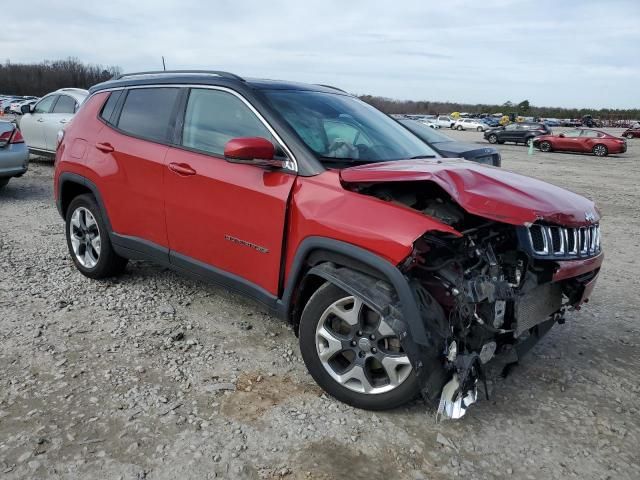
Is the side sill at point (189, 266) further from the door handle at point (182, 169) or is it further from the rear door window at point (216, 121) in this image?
the rear door window at point (216, 121)

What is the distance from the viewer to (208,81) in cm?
381

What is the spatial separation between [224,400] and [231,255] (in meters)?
0.94

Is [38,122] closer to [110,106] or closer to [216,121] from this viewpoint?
[110,106]

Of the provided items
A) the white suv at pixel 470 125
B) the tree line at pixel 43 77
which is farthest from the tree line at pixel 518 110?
the tree line at pixel 43 77

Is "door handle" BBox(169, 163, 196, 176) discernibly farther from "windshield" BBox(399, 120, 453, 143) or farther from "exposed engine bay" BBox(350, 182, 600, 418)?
"windshield" BBox(399, 120, 453, 143)

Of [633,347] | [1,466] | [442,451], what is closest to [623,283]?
[633,347]

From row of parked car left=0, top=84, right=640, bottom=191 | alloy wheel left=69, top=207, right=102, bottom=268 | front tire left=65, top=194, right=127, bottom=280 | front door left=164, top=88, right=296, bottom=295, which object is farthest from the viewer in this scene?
row of parked car left=0, top=84, right=640, bottom=191

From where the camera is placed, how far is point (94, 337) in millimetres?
3830

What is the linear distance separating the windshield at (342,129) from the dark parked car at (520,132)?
31276 millimetres

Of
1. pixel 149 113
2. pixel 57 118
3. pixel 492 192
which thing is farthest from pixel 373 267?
pixel 57 118

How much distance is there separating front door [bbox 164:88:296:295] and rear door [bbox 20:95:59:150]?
9.05 meters

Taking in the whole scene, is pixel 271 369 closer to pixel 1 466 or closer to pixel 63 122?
pixel 1 466

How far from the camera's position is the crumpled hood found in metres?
2.68

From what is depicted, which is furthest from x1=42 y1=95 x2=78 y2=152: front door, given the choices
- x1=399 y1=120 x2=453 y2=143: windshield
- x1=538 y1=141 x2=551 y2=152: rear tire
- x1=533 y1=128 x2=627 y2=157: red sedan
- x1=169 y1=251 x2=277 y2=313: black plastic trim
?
x1=538 y1=141 x2=551 y2=152: rear tire
